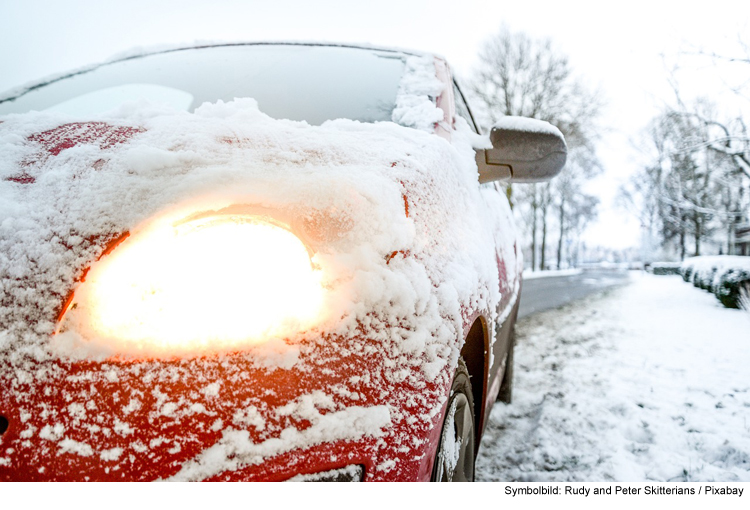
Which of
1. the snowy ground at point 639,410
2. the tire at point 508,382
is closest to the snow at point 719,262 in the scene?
the snowy ground at point 639,410

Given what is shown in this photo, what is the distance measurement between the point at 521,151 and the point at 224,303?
1.18 metres

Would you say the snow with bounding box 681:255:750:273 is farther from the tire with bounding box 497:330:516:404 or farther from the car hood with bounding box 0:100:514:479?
the car hood with bounding box 0:100:514:479

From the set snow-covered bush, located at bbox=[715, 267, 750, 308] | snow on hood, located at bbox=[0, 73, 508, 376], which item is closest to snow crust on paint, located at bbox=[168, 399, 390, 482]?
snow on hood, located at bbox=[0, 73, 508, 376]

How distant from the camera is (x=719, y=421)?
7.06 feet

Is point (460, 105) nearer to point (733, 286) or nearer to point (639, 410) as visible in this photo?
point (639, 410)

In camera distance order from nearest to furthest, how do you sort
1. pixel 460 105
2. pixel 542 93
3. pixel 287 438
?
pixel 287 438 < pixel 460 105 < pixel 542 93

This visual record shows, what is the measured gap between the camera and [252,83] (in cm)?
182

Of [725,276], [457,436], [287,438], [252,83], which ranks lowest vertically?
[725,276]

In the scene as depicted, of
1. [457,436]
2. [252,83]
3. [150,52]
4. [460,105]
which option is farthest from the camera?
[150,52]

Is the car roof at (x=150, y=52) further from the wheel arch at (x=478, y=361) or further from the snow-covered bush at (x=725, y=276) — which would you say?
the snow-covered bush at (x=725, y=276)

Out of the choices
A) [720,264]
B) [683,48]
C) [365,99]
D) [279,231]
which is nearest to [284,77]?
[365,99]

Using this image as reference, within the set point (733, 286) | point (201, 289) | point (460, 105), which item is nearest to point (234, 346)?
point (201, 289)
